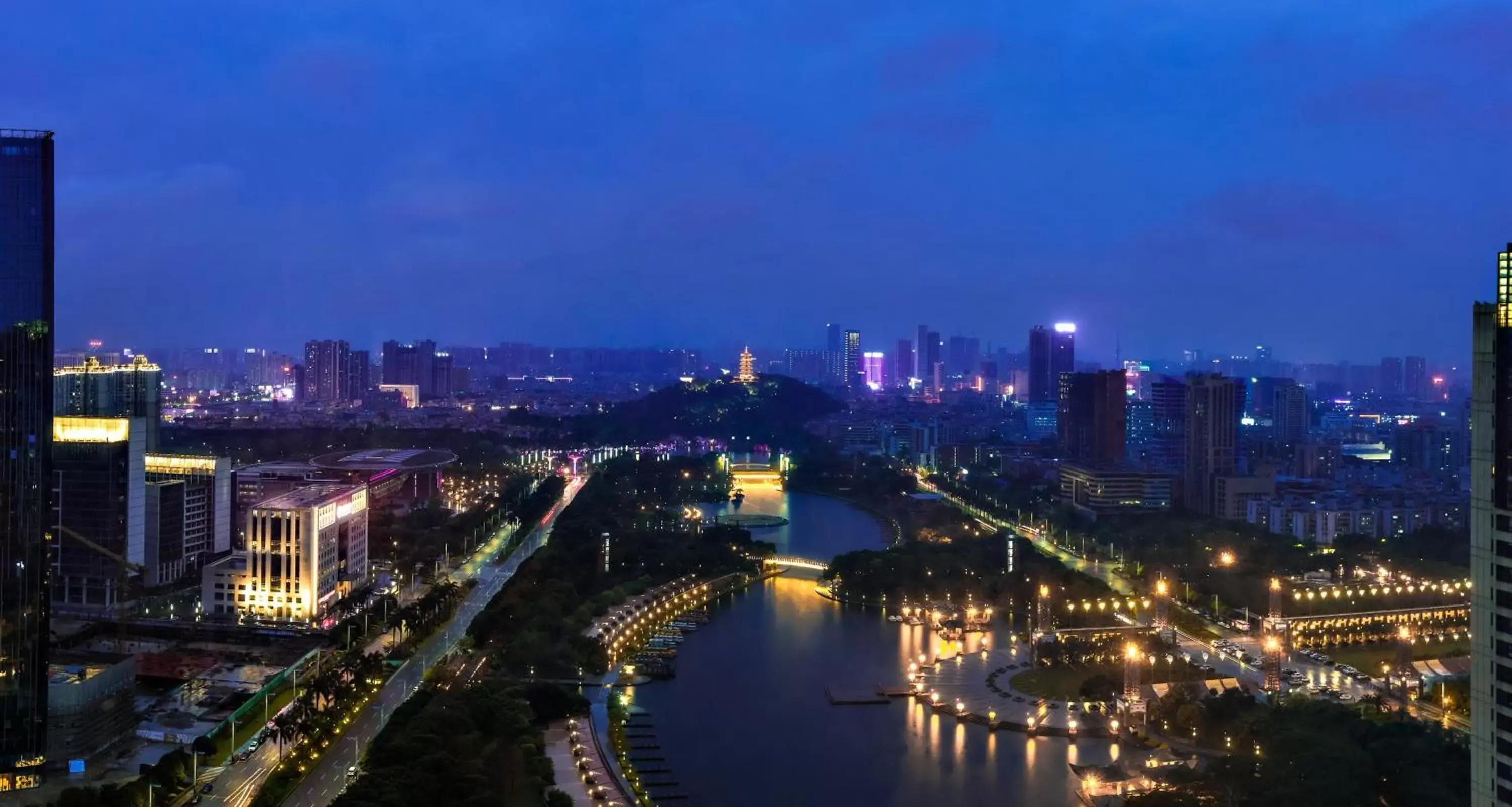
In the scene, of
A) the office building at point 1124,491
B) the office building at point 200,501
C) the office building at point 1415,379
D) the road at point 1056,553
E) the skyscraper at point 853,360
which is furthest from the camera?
the skyscraper at point 853,360

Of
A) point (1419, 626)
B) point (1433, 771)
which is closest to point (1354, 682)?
point (1419, 626)

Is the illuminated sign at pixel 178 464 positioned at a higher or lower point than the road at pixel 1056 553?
higher

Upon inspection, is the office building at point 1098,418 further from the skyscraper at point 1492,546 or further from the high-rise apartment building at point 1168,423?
the skyscraper at point 1492,546

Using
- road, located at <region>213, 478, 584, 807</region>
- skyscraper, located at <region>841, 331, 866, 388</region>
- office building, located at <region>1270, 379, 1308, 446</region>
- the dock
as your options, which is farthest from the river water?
Answer: skyscraper, located at <region>841, 331, 866, 388</region>

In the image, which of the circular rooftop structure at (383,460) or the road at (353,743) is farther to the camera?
the circular rooftop structure at (383,460)

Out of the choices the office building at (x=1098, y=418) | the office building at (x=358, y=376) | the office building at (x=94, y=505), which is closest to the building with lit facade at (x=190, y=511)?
the office building at (x=94, y=505)

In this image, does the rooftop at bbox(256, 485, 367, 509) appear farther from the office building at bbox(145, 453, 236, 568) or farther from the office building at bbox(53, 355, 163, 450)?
the office building at bbox(53, 355, 163, 450)
